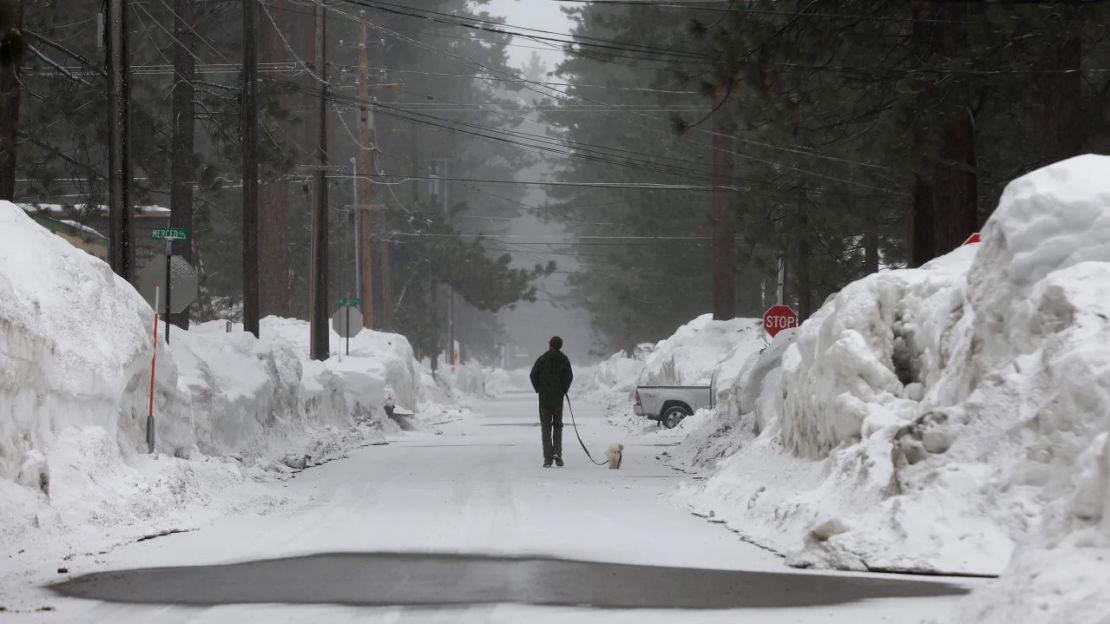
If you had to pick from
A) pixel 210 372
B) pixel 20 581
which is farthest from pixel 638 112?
pixel 20 581

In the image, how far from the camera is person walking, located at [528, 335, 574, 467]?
22.4 metres

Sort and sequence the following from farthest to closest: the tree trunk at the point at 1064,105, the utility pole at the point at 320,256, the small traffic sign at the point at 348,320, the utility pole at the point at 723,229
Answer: the utility pole at the point at 723,229, the small traffic sign at the point at 348,320, the utility pole at the point at 320,256, the tree trunk at the point at 1064,105

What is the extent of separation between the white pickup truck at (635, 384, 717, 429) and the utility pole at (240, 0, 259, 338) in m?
10.0

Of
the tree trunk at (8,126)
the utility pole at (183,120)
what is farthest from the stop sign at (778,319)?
the tree trunk at (8,126)

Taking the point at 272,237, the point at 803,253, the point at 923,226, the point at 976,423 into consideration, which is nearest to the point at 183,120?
the point at 272,237

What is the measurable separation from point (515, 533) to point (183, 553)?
2.80 m

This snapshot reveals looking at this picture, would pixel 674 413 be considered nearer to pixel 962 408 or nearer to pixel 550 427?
pixel 550 427

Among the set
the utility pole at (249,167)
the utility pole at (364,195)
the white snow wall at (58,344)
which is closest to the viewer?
the white snow wall at (58,344)

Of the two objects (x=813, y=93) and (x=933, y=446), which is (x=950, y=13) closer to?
(x=813, y=93)

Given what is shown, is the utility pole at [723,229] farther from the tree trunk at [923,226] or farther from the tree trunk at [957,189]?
the tree trunk at [957,189]

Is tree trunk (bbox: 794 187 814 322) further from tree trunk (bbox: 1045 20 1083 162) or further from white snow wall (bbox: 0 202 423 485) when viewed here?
white snow wall (bbox: 0 202 423 485)

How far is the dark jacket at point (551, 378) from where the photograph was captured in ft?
73.9

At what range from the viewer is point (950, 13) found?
2330 cm

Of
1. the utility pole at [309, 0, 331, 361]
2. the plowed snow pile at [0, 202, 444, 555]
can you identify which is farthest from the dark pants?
the utility pole at [309, 0, 331, 361]
